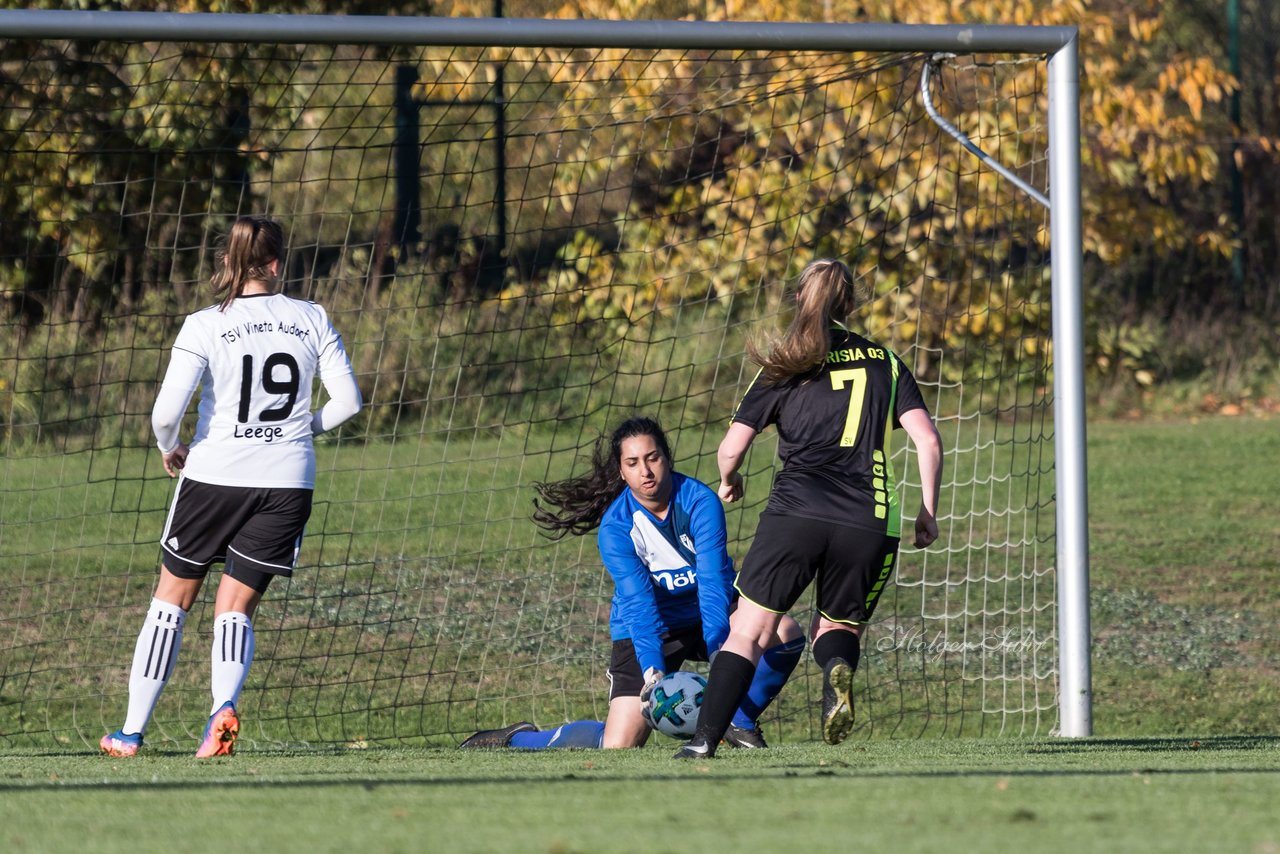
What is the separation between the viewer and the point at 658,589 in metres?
5.88

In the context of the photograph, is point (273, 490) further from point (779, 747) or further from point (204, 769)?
point (779, 747)

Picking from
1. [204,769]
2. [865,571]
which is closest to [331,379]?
[204,769]

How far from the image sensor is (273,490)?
511cm

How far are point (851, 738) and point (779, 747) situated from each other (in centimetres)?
164

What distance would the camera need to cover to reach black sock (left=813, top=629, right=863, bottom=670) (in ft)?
16.0

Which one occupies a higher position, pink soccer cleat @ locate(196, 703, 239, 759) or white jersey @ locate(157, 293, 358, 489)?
white jersey @ locate(157, 293, 358, 489)

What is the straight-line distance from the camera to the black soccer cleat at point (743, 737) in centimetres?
573

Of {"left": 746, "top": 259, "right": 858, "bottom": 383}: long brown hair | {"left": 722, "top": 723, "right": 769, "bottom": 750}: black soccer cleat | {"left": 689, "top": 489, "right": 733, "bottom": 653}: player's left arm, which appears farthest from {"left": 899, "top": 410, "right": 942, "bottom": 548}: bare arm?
{"left": 722, "top": 723, "right": 769, "bottom": 750}: black soccer cleat

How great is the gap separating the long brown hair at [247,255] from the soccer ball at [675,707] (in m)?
1.86

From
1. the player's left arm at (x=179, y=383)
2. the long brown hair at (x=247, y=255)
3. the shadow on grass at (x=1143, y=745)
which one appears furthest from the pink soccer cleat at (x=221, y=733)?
the shadow on grass at (x=1143, y=745)

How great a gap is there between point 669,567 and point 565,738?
0.79 metres

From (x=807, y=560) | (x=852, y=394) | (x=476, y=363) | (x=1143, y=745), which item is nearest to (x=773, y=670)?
(x=807, y=560)

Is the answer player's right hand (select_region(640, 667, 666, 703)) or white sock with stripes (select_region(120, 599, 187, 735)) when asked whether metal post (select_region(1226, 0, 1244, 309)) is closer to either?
player's right hand (select_region(640, 667, 666, 703))

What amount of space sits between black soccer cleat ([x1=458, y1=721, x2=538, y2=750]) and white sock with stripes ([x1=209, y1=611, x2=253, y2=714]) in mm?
1306
